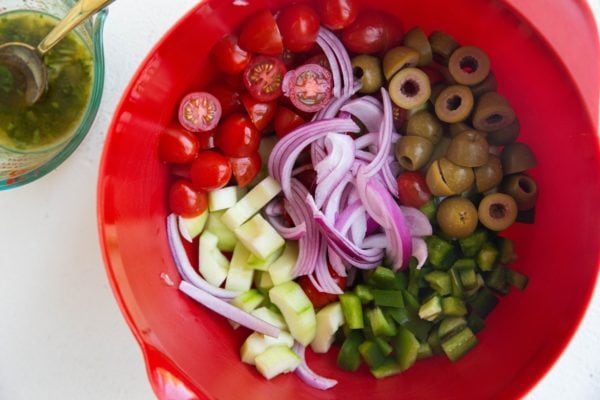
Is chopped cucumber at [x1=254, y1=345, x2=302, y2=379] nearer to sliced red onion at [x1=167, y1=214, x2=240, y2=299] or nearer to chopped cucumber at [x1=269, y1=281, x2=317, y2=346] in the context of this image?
chopped cucumber at [x1=269, y1=281, x2=317, y2=346]

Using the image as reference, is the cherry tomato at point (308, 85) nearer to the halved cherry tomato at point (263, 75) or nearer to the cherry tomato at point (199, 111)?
the halved cherry tomato at point (263, 75)

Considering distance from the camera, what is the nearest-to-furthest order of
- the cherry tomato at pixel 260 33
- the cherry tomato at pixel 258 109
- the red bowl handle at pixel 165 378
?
the red bowl handle at pixel 165 378 < the cherry tomato at pixel 260 33 < the cherry tomato at pixel 258 109

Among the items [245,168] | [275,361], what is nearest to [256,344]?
[275,361]

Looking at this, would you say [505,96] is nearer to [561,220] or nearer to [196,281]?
[561,220]

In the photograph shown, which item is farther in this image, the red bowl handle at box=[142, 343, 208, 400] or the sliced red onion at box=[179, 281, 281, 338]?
the sliced red onion at box=[179, 281, 281, 338]

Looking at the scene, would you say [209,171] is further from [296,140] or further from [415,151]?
[415,151]

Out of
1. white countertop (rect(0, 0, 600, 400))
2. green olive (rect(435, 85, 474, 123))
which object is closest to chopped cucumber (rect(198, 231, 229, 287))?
white countertop (rect(0, 0, 600, 400))

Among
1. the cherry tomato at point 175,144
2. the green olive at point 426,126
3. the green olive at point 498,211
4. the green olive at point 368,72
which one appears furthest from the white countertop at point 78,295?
the green olive at point 426,126
